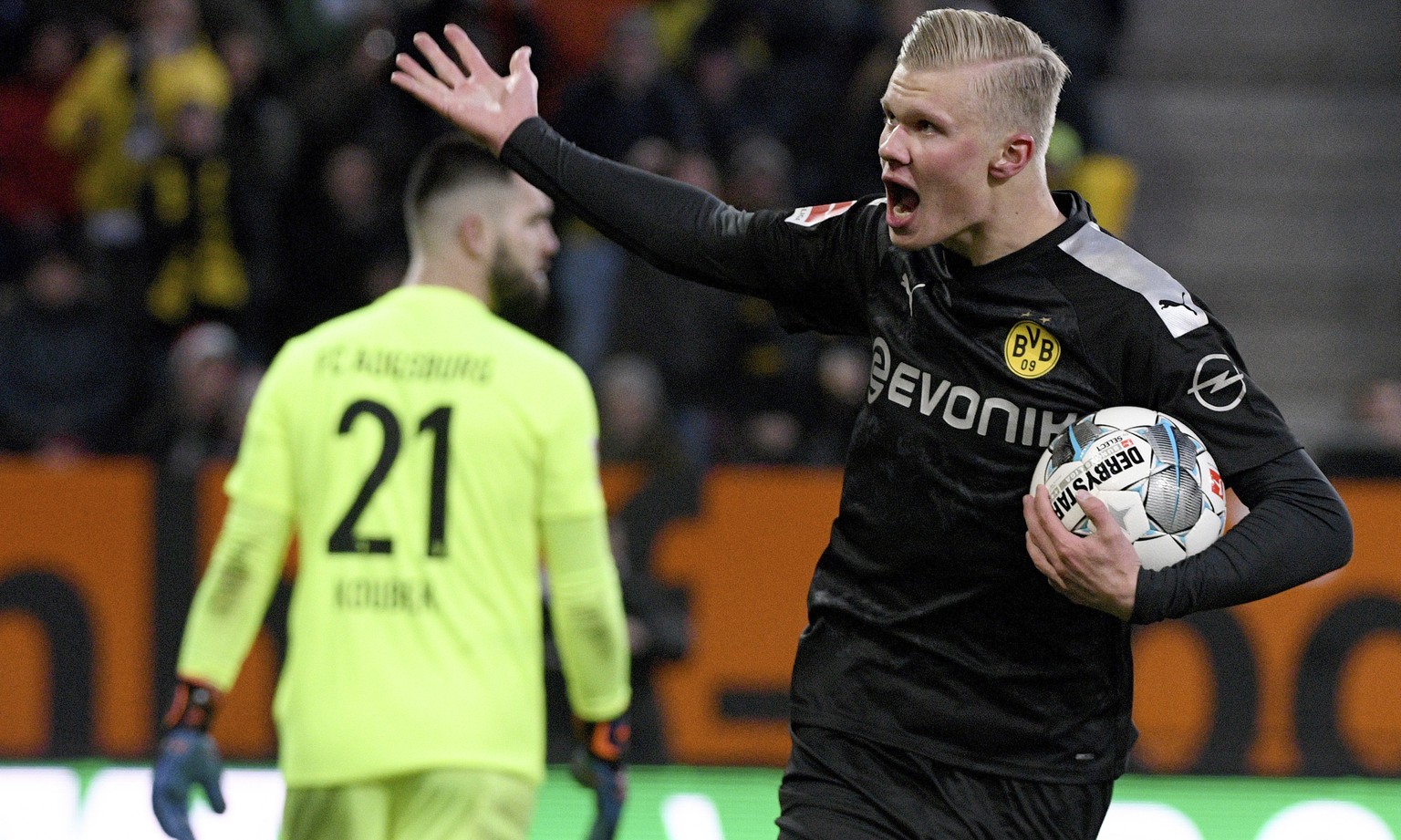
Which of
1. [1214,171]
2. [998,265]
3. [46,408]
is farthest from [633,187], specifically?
[1214,171]

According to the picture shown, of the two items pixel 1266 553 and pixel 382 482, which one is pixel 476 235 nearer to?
pixel 382 482

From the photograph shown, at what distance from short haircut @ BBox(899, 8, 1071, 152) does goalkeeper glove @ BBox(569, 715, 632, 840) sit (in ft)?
6.30

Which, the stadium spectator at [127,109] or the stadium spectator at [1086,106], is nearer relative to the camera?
the stadium spectator at [127,109]

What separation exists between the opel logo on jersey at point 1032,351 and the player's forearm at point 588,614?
1260 millimetres

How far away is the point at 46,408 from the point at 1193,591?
8091mm

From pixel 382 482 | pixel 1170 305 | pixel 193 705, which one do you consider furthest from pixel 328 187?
pixel 1170 305

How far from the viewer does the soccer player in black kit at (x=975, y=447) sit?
3602 millimetres

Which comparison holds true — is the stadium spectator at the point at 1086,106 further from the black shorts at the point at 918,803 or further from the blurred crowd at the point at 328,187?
the black shorts at the point at 918,803

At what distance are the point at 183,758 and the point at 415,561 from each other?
898mm

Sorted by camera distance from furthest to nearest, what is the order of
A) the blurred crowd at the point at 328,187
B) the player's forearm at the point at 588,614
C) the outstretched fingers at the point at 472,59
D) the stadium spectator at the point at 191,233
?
the stadium spectator at the point at 191,233, the blurred crowd at the point at 328,187, the player's forearm at the point at 588,614, the outstretched fingers at the point at 472,59

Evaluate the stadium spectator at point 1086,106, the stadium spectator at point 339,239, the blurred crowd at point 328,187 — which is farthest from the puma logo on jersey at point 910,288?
the stadium spectator at point 339,239

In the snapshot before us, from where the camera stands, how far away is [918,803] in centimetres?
375

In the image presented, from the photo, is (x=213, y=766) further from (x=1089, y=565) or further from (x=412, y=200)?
(x=1089, y=565)

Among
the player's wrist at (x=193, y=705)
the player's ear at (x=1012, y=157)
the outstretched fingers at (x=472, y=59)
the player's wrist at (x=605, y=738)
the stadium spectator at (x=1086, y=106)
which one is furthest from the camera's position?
the stadium spectator at (x=1086, y=106)
